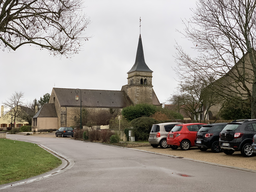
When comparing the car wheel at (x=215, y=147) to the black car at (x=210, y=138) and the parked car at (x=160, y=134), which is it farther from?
the parked car at (x=160, y=134)

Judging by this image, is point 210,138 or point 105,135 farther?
point 105,135

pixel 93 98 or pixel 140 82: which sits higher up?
pixel 140 82

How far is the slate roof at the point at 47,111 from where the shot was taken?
236ft

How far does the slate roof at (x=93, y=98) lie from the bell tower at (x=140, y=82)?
8.09 feet

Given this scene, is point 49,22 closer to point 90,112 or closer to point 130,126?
point 130,126

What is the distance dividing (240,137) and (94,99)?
228 feet

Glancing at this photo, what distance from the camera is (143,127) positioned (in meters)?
27.3

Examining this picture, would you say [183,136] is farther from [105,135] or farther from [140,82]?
[140,82]

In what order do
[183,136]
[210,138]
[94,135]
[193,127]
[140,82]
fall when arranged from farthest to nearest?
[140,82] < [94,135] < [193,127] < [183,136] < [210,138]

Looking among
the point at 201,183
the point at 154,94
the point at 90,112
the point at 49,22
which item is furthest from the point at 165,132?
the point at 154,94

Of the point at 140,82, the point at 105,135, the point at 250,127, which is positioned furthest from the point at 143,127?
the point at 140,82

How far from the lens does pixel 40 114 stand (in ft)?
234

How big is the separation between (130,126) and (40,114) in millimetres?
47745

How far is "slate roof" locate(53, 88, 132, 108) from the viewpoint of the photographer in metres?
78.3
